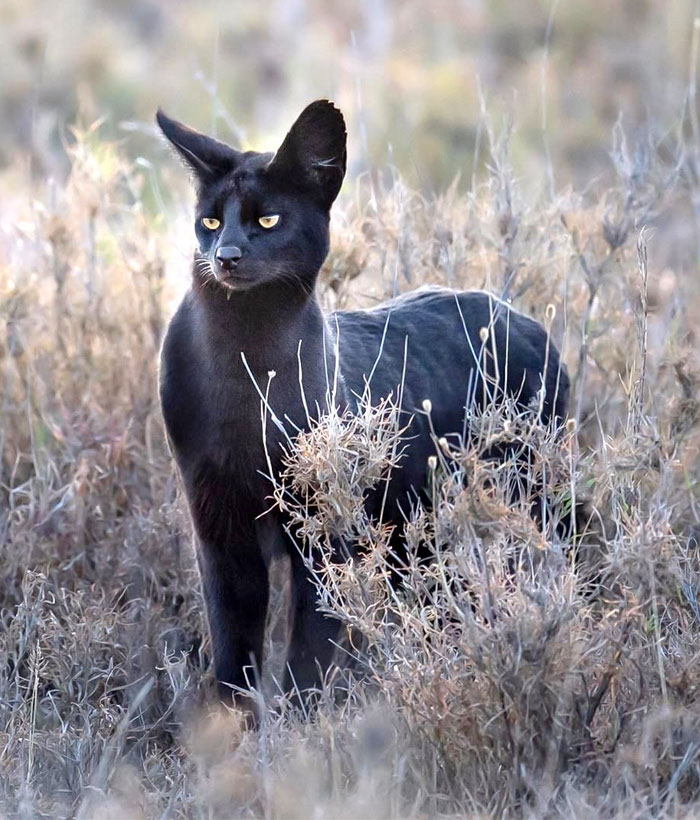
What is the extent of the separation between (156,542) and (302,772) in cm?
169

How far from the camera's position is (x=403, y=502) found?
3.89 meters

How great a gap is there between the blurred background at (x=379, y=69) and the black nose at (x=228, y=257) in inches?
197

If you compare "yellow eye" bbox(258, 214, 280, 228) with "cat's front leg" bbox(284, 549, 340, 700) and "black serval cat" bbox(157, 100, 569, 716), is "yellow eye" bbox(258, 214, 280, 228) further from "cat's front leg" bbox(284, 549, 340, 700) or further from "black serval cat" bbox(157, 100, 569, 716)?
"cat's front leg" bbox(284, 549, 340, 700)

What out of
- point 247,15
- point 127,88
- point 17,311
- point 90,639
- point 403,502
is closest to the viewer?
point 90,639

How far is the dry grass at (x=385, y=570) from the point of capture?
2.77 metres

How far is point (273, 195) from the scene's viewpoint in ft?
11.5

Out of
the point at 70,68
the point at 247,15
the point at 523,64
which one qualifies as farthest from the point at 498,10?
the point at 70,68

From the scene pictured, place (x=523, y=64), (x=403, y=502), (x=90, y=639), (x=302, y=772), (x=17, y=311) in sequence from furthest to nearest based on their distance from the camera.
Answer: (x=523, y=64) < (x=17, y=311) < (x=403, y=502) < (x=90, y=639) < (x=302, y=772)

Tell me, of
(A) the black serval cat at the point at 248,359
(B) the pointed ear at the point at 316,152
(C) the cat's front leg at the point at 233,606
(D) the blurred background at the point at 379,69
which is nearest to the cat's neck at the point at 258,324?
(A) the black serval cat at the point at 248,359

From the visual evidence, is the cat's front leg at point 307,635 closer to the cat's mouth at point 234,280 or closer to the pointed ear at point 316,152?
the cat's mouth at point 234,280

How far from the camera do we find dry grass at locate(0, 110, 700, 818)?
277cm

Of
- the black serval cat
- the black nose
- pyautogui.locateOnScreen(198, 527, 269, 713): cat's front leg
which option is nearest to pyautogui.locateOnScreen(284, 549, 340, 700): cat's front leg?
the black serval cat

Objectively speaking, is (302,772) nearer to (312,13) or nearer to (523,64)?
(523,64)

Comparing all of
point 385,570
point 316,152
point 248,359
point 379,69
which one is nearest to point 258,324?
point 248,359
